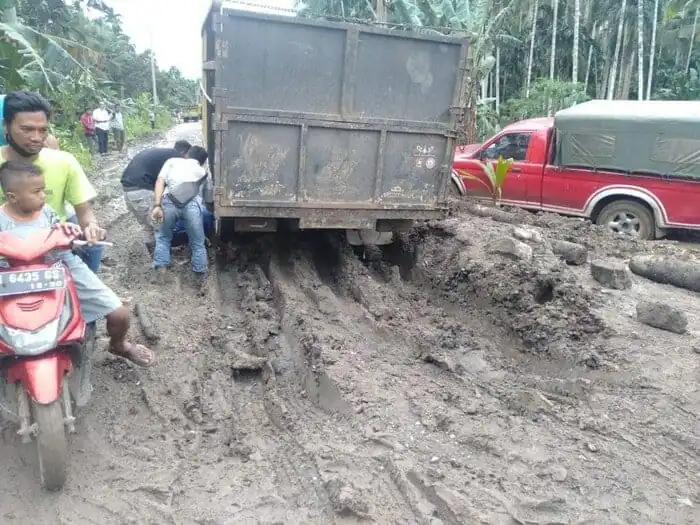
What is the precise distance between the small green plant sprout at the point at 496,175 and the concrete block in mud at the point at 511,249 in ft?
13.8

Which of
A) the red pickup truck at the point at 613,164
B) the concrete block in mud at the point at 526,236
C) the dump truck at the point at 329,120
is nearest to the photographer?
the dump truck at the point at 329,120

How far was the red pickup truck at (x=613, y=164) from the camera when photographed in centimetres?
883

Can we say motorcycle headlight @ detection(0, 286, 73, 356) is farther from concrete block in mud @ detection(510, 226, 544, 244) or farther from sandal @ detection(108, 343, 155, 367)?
concrete block in mud @ detection(510, 226, 544, 244)

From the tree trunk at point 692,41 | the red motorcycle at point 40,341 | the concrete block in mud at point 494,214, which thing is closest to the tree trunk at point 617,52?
the tree trunk at point 692,41

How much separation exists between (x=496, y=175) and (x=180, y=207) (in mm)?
6203

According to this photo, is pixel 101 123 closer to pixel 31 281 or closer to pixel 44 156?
pixel 44 156

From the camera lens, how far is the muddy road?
108 inches

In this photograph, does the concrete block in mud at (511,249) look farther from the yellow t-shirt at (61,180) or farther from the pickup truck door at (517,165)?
the pickup truck door at (517,165)

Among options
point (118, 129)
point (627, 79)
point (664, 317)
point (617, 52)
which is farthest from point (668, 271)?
point (627, 79)

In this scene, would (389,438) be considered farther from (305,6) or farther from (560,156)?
(305,6)

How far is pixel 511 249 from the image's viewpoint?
6.08 metres

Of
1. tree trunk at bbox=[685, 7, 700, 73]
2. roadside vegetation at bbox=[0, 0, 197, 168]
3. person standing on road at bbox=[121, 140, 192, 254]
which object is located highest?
tree trunk at bbox=[685, 7, 700, 73]

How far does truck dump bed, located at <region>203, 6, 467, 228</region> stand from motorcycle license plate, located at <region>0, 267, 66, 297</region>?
267 cm

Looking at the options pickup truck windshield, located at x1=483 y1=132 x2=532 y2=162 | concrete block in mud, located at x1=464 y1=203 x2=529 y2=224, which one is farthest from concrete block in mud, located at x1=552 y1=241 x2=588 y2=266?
pickup truck windshield, located at x1=483 y1=132 x2=532 y2=162
